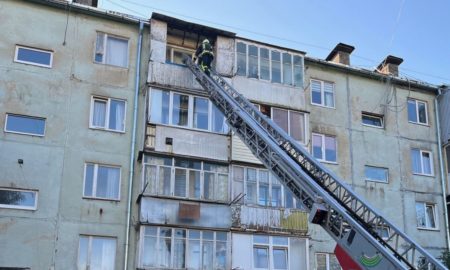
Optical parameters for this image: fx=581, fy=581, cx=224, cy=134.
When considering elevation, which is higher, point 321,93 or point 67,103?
point 321,93

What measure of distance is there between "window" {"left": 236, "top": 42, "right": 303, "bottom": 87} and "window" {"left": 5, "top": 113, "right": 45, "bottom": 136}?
812 cm

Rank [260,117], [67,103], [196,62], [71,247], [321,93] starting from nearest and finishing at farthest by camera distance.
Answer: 1. [260,117]
2. [71,247]
3. [67,103]
4. [196,62]
5. [321,93]

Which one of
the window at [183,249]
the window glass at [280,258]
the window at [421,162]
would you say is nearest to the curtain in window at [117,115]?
the window at [183,249]

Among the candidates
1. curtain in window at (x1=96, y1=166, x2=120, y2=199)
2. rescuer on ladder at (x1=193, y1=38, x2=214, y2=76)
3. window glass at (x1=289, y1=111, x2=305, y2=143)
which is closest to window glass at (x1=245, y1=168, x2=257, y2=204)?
window glass at (x1=289, y1=111, x2=305, y2=143)

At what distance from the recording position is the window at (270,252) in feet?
71.3

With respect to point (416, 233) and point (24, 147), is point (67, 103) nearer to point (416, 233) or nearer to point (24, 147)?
point (24, 147)

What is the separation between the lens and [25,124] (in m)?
20.7

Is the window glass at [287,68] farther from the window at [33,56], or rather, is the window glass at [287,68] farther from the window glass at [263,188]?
the window at [33,56]

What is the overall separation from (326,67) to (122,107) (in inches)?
389

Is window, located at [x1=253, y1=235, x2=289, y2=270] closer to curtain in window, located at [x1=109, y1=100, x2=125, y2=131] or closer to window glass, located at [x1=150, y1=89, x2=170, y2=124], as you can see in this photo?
window glass, located at [x1=150, y1=89, x2=170, y2=124]

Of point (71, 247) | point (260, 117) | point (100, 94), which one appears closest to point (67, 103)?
point (100, 94)

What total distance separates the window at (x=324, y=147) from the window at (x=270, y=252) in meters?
4.54

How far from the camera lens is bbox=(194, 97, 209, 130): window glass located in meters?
22.6

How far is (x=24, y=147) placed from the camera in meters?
20.3
